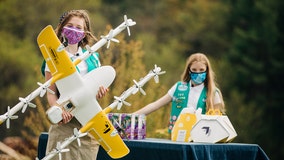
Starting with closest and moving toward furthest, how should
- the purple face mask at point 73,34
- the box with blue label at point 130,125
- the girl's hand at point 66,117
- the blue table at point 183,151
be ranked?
the girl's hand at point 66,117 → the purple face mask at point 73,34 → the blue table at point 183,151 → the box with blue label at point 130,125

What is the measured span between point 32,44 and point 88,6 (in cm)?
384

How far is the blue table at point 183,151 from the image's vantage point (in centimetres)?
864

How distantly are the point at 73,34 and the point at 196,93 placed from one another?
6.67 feet

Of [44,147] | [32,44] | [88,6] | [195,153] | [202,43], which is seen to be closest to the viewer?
[195,153]

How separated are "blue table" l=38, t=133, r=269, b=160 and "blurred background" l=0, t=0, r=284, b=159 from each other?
1694 cm

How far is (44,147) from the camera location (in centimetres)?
931

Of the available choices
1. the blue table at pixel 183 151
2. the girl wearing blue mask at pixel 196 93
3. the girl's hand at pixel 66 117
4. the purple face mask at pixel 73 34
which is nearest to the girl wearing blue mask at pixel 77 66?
the purple face mask at pixel 73 34

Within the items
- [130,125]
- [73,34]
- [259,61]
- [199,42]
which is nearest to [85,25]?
[73,34]

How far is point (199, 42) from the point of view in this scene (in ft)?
158

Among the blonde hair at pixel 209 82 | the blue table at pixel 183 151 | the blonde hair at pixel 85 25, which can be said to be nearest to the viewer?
the blonde hair at pixel 85 25

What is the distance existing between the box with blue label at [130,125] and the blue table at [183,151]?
15cm

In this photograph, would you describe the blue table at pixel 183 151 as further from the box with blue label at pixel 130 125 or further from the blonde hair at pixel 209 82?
the blonde hair at pixel 209 82

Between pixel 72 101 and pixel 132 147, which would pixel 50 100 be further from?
pixel 132 147

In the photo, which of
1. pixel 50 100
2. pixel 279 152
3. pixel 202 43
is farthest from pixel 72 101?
pixel 202 43
